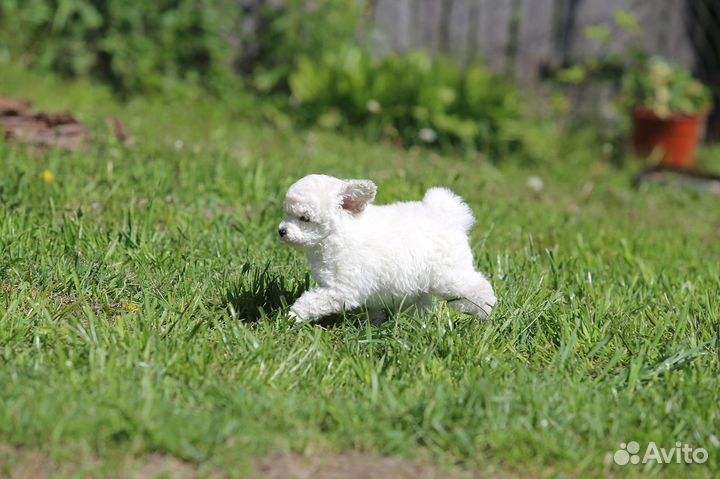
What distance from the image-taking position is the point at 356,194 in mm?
3172

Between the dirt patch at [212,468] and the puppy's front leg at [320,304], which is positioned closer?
the dirt patch at [212,468]

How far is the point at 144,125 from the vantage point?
21.2 feet

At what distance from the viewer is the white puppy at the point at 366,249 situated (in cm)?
313

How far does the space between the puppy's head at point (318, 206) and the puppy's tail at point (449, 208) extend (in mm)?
328

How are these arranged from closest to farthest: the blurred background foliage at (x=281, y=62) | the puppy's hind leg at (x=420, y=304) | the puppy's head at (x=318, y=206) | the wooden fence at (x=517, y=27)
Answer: the puppy's head at (x=318, y=206) → the puppy's hind leg at (x=420, y=304) → the blurred background foliage at (x=281, y=62) → the wooden fence at (x=517, y=27)

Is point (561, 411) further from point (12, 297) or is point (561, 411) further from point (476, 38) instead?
point (476, 38)

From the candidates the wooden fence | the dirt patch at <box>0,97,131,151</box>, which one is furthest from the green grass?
the wooden fence

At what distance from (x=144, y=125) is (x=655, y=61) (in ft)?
14.5

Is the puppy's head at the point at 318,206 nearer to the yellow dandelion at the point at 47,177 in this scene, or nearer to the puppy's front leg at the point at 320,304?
the puppy's front leg at the point at 320,304

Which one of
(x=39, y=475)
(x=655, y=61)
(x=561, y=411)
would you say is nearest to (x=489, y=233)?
(x=561, y=411)

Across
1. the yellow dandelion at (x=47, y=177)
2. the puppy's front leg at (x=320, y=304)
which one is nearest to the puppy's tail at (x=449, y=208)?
the puppy's front leg at (x=320, y=304)

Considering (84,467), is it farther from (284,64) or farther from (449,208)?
(284,64)

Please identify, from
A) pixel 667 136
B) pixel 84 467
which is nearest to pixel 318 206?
pixel 84 467

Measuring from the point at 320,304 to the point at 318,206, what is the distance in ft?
1.17
